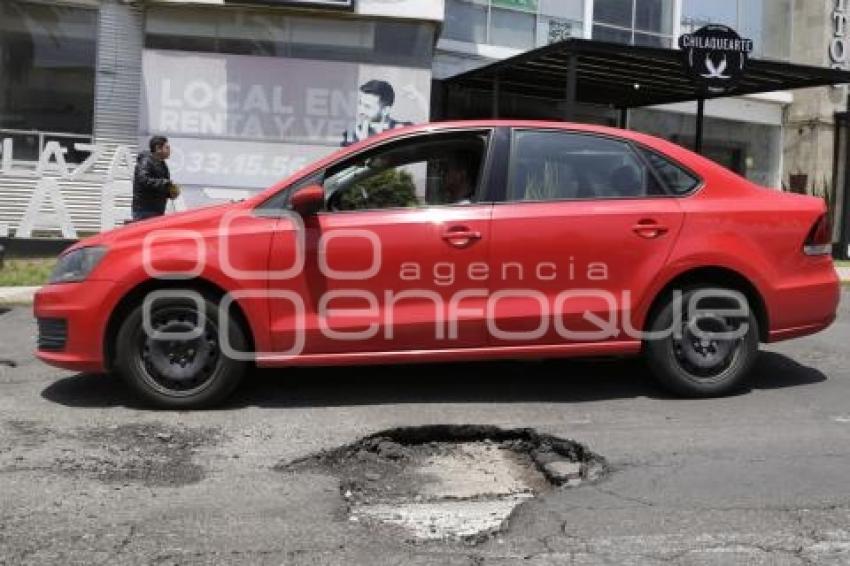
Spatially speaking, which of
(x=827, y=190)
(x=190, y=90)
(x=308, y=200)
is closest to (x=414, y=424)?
(x=308, y=200)

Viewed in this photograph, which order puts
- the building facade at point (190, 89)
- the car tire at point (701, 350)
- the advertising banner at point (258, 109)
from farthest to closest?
the advertising banner at point (258, 109) < the building facade at point (190, 89) < the car tire at point (701, 350)

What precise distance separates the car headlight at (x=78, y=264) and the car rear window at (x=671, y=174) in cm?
347

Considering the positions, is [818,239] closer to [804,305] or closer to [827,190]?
[804,305]

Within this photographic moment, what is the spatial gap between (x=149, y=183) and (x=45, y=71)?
615cm

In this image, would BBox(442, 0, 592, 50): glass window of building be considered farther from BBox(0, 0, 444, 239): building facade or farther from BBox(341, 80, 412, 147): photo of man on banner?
BBox(341, 80, 412, 147): photo of man on banner

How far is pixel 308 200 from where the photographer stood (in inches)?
227

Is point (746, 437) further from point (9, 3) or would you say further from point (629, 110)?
point (629, 110)

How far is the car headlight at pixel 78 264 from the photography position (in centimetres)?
586

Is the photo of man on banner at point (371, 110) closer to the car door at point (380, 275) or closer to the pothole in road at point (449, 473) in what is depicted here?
the car door at point (380, 275)

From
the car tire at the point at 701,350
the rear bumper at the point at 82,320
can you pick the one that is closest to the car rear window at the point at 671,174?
the car tire at the point at 701,350

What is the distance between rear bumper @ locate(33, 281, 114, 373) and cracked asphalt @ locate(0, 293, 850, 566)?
12.8 inches

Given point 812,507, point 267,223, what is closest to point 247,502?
point 267,223

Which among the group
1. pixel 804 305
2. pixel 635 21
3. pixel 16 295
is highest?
pixel 635 21

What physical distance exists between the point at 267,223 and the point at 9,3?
36.3 ft
